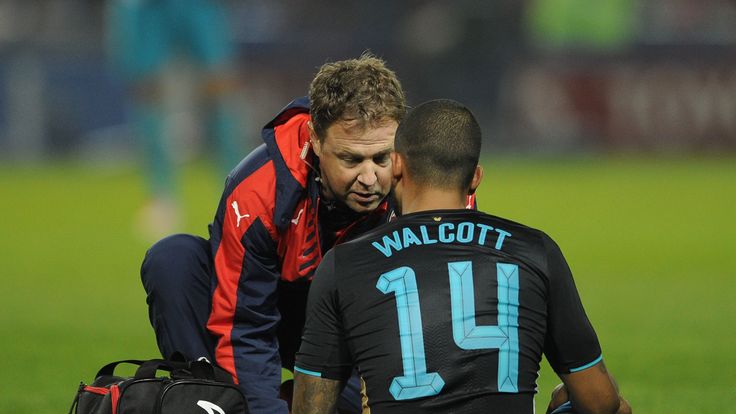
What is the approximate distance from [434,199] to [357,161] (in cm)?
79

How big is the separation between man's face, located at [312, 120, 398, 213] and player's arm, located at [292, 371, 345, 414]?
3.00 feet

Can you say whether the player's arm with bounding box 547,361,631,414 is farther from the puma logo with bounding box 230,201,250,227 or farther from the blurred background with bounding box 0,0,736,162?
the blurred background with bounding box 0,0,736,162

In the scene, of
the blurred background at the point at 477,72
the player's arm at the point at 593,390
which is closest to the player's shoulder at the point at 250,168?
the player's arm at the point at 593,390

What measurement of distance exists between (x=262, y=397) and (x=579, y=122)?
17.3 meters

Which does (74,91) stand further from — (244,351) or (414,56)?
(244,351)

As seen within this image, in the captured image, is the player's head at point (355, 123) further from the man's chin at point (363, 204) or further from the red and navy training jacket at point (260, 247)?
the red and navy training jacket at point (260, 247)

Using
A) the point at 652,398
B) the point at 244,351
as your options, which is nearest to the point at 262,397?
the point at 244,351

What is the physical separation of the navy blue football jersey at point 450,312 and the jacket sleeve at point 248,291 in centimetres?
87

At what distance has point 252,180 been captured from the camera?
170 inches

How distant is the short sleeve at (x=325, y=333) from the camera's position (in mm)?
3438

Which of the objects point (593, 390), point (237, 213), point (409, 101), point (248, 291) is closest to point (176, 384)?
point (248, 291)

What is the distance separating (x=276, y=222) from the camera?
4.29m

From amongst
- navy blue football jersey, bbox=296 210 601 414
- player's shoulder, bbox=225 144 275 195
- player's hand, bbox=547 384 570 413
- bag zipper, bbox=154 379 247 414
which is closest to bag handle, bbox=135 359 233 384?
bag zipper, bbox=154 379 247 414

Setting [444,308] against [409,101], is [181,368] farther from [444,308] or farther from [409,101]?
[409,101]
